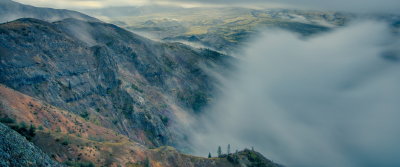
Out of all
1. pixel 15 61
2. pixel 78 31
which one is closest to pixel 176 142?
pixel 15 61

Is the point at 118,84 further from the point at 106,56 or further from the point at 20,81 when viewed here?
the point at 20,81

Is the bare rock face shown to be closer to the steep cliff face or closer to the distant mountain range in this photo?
the distant mountain range

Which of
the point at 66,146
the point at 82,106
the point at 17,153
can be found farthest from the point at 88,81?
the point at 17,153

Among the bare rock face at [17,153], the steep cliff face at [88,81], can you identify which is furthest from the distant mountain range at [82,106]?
the steep cliff face at [88,81]

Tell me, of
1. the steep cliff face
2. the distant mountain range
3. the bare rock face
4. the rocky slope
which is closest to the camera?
the bare rock face

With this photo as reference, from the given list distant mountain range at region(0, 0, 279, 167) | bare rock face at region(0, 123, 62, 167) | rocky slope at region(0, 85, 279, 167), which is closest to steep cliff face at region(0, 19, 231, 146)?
distant mountain range at region(0, 0, 279, 167)

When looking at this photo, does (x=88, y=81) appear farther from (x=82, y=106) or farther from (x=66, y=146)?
(x=66, y=146)

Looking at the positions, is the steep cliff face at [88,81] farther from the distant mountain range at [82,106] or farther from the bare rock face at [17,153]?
the bare rock face at [17,153]

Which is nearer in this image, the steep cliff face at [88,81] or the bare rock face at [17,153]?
the bare rock face at [17,153]

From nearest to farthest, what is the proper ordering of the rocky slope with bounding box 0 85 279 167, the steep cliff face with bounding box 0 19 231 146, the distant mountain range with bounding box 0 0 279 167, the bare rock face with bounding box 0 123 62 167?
the bare rock face with bounding box 0 123 62 167 < the rocky slope with bounding box 0 85 279 167 < the distant mountain range with bounding box 0 0 279 167 < the steep cliff face with bounding box 0 19 231 146
